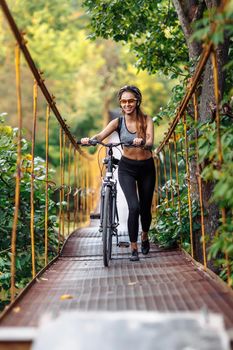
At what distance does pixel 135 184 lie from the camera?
473cm

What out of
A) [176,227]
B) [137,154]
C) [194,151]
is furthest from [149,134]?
[194,151]

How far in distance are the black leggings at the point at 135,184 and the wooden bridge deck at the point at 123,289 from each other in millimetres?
282

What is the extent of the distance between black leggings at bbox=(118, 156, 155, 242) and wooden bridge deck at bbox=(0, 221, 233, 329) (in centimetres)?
28

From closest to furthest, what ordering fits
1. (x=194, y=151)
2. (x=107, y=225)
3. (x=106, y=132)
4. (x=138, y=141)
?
(x=194, y=151) → (x=138, y=141) → (x=107, y=225) → (x=106, y=132)

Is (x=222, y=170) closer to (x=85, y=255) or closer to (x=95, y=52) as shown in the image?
(x=85, y=255)

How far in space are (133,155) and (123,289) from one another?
1.57 metres

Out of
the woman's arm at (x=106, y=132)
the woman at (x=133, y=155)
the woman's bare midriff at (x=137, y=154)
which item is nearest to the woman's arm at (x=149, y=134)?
the woman at (x=133, y=155)

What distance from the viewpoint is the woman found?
15.1 ft

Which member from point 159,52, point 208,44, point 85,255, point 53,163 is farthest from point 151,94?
point 208,44

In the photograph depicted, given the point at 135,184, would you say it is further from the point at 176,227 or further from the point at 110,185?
the point at 176,227

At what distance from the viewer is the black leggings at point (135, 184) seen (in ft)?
15.1

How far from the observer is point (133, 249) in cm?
467

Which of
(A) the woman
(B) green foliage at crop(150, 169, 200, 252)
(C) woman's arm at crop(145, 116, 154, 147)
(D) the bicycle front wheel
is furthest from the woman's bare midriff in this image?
(B) green foliage at crop(150, 169, 200, 252)

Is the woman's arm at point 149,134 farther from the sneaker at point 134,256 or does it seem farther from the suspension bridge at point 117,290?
the sneaker at point 134,256
